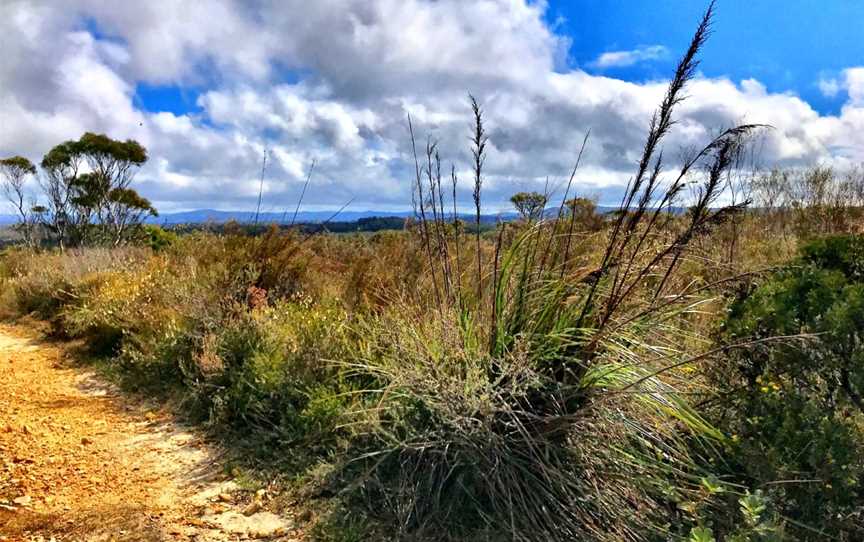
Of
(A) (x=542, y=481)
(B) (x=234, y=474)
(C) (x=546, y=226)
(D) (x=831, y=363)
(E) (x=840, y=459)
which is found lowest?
(B) (x=234, y=474)

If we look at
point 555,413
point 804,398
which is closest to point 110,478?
point 555,413

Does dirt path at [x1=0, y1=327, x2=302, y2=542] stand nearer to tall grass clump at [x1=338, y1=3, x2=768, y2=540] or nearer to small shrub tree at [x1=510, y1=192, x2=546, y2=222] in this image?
tall grass clump at [x1=338, y1=3, x2=768, y2=540]

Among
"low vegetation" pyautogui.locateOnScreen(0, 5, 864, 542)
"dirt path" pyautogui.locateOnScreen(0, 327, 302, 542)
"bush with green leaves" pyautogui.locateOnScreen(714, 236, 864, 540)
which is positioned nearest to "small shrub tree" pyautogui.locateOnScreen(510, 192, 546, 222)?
"low vegetation" pyautogui.locateOnScreen(0, 5, 864, 542)

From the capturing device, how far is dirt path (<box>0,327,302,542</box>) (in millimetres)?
3053

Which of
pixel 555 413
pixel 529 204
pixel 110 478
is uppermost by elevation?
pixel 529 204

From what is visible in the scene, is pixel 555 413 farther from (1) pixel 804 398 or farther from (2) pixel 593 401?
(1) pixel 804 398

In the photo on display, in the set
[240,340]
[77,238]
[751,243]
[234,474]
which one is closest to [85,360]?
[240,340]

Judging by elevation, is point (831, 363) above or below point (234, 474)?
above

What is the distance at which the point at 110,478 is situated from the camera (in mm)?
3650

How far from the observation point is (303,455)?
12.1 feet

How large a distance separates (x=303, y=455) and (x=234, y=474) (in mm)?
469

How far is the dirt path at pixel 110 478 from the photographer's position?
305cm

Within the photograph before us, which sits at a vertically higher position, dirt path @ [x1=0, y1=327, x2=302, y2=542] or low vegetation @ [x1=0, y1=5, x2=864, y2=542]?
low vegetation @ [x1=0, y1=5, x2=864, y2=542]

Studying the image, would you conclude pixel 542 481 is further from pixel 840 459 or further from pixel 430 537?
pixel 840 459
